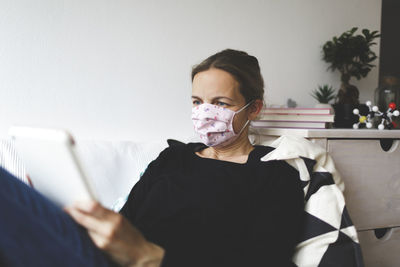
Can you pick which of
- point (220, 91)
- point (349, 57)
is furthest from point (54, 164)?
point (349, 57)

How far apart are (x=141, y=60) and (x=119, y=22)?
16 cm

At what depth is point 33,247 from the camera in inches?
19.5

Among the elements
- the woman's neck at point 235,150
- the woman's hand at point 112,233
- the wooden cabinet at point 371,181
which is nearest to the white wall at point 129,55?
the woman's neck at point 235,150

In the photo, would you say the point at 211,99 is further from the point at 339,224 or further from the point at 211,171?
the point at 339,224

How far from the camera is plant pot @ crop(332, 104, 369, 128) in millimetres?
1346

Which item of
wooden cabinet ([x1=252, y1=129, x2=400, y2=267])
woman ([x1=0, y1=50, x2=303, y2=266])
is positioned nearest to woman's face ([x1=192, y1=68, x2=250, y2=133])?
woman ([x1=0, y1=50, x2=303, y2=266])

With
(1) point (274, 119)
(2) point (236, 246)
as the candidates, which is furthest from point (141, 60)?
(2) point (236, 246)

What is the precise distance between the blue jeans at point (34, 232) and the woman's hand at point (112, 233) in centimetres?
2

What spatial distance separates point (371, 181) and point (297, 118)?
35 centimetres

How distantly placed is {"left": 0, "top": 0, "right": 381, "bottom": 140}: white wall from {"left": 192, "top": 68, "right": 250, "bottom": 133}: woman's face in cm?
35

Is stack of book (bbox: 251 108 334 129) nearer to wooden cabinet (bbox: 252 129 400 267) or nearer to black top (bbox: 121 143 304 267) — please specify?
wooden cabinet (bbox: 252 129 400 267)

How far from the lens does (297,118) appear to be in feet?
3.94

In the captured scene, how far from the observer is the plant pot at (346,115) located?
1346 mm

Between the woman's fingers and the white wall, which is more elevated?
the white wall
